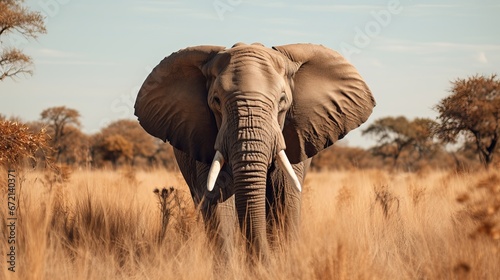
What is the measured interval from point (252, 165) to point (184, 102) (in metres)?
1.28

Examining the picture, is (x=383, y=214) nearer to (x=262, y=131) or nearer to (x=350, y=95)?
(x=350, y=95)

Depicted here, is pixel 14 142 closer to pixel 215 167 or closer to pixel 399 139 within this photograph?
pixel 215 167

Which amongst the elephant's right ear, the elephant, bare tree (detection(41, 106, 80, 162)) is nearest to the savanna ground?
the elephant

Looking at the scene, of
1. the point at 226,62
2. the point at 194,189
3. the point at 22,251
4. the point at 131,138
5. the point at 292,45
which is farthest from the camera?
the point at 131,138

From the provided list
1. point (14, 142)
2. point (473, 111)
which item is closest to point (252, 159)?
point (14, 142)

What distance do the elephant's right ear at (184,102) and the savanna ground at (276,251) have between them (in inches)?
26.9

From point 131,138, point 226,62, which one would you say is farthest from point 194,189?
point 131,138

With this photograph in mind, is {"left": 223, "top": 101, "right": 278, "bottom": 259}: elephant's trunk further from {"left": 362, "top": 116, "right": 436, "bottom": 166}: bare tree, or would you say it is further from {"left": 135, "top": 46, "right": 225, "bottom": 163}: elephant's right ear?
{"left": 362, "top": 116, "right": 436, "bottom": 166}: bare tree

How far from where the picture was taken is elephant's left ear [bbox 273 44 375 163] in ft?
22.9

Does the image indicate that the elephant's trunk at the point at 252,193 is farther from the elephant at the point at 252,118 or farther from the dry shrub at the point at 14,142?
the dry shrub at the point at 14,142

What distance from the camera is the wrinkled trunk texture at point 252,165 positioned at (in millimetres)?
6121

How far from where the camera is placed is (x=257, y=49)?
21.5 feet

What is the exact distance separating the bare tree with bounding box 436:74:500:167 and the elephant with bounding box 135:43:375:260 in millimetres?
11003

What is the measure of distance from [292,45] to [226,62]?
83cm
